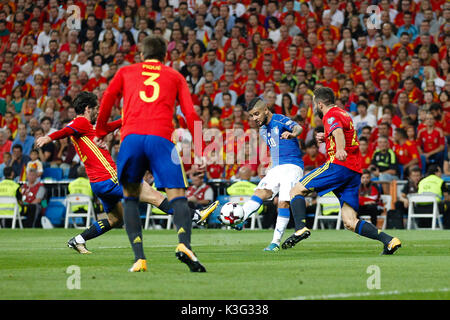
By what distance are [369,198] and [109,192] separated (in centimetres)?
894

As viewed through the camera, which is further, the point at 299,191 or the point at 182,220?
the point at 299,191

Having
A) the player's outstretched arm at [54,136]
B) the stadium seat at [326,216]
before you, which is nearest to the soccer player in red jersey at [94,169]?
the player's outstretched arm at [54,136]

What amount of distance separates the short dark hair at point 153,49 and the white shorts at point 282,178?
189 inches

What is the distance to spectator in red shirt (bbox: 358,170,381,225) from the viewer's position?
19219mm

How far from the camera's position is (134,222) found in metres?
8.38

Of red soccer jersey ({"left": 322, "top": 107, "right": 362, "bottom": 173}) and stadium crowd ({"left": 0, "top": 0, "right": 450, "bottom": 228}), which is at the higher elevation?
stadium crowd ({"left": 0, "top": 0, "right": 450, "bottom": 228})

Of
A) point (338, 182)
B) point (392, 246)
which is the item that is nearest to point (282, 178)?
point (338, 182)

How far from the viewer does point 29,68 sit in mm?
27688

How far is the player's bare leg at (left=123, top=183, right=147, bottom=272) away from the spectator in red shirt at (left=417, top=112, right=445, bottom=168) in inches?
475

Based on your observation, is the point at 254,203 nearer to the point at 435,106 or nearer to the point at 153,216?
the point at 435,106

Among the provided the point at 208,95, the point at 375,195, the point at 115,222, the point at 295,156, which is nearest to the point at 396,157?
the point at 375,195

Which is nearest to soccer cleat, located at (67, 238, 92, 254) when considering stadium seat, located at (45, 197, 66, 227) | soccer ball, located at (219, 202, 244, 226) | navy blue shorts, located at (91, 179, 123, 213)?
navy blue shorts, located at (91, 179, 123, 213)

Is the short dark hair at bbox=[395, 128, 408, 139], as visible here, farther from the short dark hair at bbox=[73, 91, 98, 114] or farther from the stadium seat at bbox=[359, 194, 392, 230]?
the short dark hair at bbox=[73, 91, 98, 114]
